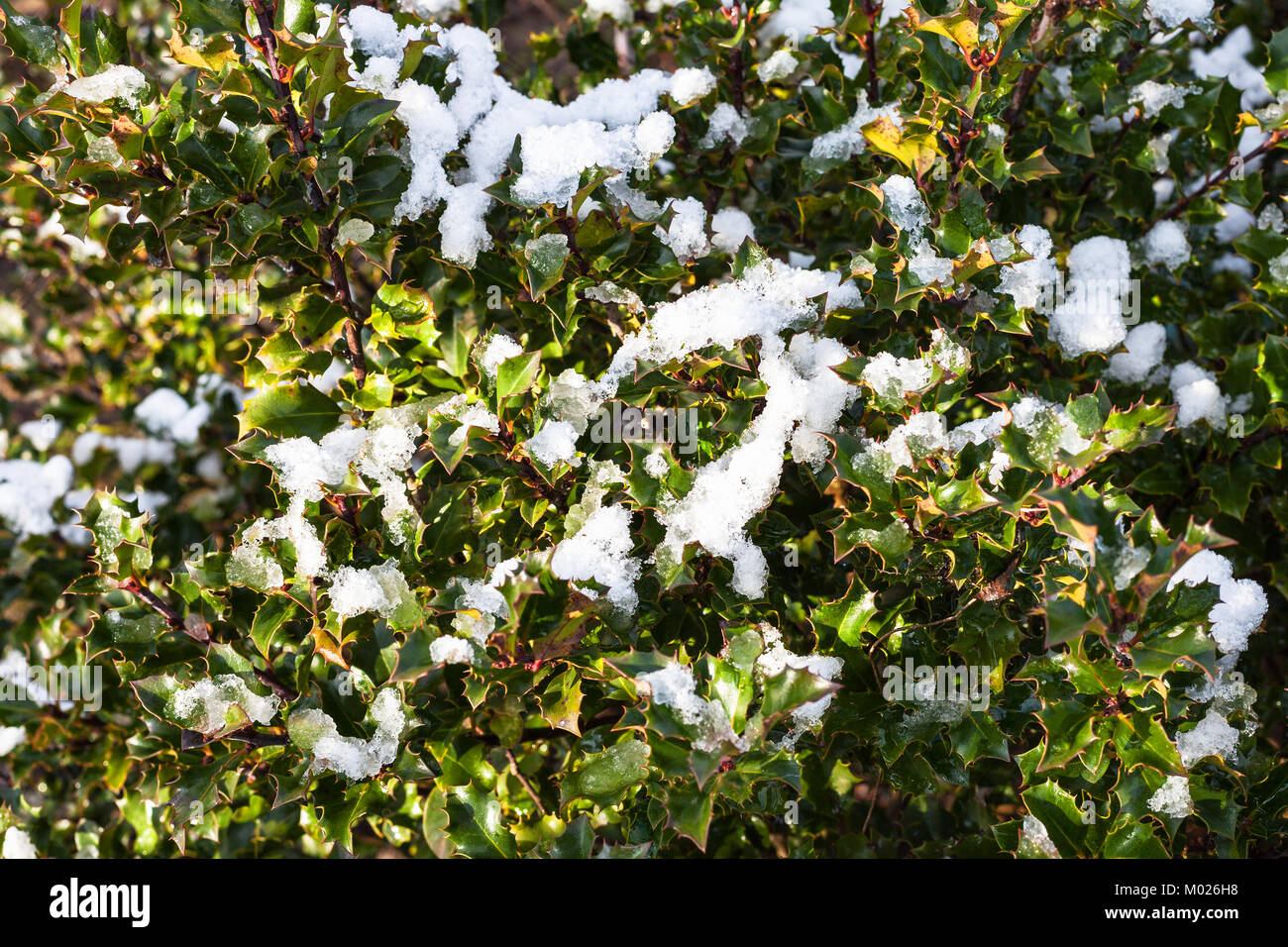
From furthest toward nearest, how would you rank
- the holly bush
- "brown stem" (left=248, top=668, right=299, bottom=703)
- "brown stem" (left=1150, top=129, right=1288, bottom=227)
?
"brown stem" (left=1150, top=129, right=1288, bottom=227), "brown stem" (left=248, top=668, right=299, bottom=703), the holly bush

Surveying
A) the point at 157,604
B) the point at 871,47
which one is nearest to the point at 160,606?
the point at 157,604

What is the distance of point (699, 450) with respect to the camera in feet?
4.33

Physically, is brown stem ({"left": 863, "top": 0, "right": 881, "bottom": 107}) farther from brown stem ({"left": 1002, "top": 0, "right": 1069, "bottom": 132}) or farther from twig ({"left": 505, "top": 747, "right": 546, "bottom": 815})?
twig ({"left": 505, "top": 747, "right": 546, "bottom": 815})

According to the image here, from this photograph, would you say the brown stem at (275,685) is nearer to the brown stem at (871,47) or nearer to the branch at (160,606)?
the branch at (160,606)

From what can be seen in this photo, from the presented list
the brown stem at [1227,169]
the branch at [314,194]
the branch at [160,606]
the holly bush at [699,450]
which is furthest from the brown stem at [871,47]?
the branch at [160,606]

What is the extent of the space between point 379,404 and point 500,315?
0.27 meters

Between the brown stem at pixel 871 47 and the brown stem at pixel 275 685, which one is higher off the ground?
the brown stem at pixel 871 47

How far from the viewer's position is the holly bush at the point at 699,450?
1.20 metres

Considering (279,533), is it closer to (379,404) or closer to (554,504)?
(379,404)

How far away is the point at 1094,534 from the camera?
1.03 m

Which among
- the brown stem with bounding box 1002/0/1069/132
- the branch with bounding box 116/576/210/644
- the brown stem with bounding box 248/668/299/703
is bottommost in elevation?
the brown stem with bounding box 248/668/299/703

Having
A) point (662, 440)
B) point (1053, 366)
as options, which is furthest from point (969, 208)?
point (662, 440)

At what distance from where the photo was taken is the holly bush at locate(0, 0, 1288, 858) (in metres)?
1.20

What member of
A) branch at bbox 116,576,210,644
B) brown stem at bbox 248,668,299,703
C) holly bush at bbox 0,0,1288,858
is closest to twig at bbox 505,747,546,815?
holly bush at bbox 0,0,1288,858
